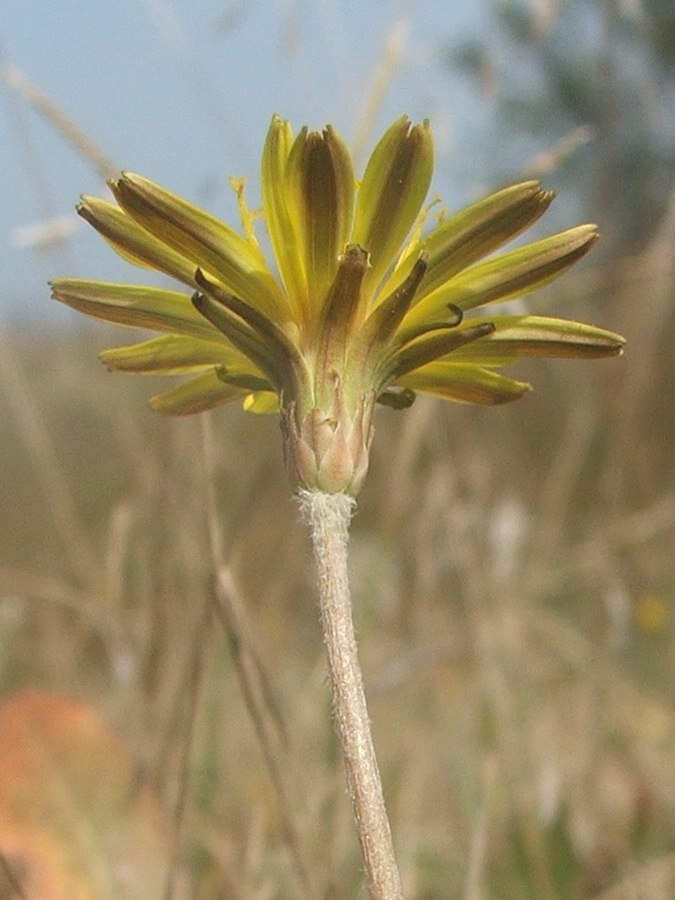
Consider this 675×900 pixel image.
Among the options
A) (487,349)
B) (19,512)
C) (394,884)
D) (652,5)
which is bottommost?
(19,512)

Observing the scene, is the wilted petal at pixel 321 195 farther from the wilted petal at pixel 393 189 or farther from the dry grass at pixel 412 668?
the dry grass at pixel 412 668

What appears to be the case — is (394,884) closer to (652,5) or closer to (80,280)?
(80,280)

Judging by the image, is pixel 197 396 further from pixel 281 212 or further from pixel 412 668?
pixel 412 668

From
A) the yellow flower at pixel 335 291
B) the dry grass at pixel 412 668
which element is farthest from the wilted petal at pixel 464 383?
the dry grass at pixel 412 668

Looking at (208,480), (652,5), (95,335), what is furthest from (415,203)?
(652,5)

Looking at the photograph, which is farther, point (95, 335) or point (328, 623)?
point (95, 335)

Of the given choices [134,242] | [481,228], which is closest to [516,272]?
[481,228]

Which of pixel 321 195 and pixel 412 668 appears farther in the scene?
pixel 412 668
